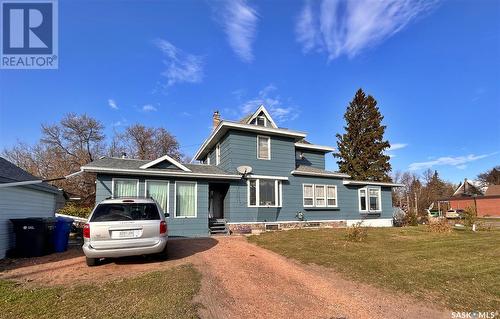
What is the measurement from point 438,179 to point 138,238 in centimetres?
9339

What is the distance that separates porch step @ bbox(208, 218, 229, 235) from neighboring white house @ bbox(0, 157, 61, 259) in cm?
788

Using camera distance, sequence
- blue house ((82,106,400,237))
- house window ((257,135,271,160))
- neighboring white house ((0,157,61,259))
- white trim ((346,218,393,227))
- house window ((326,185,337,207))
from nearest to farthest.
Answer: neighboring white house ((0,157,61,259)) → blue house ((82,106,400,237)) → house window ((257,135,271,160)) → house window ((326,185,337,207)) → white trim ((346,218,393,227))

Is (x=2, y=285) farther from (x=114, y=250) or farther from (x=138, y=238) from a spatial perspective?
(x=138, y=238)

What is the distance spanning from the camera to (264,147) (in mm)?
18625

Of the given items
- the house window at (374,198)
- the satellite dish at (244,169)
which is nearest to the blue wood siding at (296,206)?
the house window at (374,198)

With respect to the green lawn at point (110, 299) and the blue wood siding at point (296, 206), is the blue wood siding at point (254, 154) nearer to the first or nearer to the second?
the blue wood siding at point (296, 206)

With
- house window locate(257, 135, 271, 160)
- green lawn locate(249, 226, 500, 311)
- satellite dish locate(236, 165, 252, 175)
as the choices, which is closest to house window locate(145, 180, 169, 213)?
satellite dish locate(236, 165, 252, 175)

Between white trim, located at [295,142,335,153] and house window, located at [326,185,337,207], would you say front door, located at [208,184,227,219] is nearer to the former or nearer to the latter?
white trim, located at [295,142,335,153]

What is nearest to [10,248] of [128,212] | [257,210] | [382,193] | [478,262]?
[128,212]

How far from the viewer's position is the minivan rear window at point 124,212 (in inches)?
307

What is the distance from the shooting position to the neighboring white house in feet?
31.9

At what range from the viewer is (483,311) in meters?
5.13

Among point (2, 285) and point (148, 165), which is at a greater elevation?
point (148, 165)

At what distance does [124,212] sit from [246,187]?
9919mm
